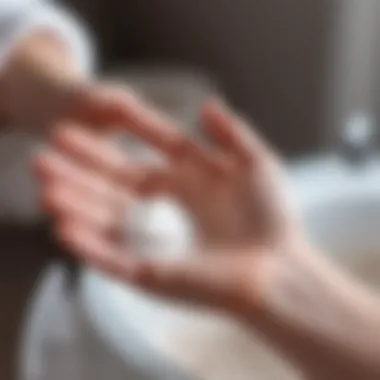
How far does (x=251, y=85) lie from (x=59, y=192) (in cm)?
90

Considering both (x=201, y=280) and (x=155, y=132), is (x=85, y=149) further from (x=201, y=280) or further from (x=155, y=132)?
(x=201, y=280)

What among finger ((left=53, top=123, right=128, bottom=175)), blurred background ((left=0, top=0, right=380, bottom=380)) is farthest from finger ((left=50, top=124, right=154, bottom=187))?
blurred background ((left=0, top=0, right=380, bottom=380))

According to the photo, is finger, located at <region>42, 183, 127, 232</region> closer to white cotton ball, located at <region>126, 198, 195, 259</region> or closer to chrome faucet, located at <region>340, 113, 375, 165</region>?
white cotton ball, located at <region>126, 198, 195, 259</region>

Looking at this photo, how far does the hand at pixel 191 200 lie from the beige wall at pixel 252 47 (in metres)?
0.75

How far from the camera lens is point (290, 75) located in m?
1.36

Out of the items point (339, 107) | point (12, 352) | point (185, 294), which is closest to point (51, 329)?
point (185, 294)

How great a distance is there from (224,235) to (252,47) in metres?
0.88

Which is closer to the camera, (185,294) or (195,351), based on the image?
(185,294)

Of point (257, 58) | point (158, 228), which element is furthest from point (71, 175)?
point (257, 58)

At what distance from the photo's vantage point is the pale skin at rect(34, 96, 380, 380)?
1.56ft

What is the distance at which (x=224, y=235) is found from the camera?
532 millimetres

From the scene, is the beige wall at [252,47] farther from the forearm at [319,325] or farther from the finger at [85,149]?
the forearm at [319,325]

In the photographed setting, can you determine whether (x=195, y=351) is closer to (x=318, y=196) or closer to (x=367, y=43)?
(x=318, y=196)

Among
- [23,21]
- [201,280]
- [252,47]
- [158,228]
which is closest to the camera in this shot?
[201,280]
